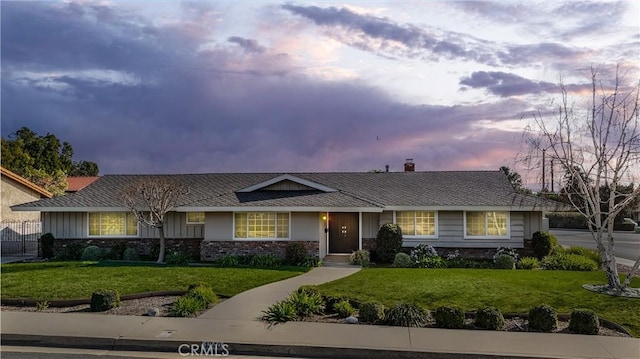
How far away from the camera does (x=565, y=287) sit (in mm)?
13812

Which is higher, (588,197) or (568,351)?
(588,197)

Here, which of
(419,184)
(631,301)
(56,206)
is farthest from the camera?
(419,184)

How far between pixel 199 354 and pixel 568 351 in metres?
6.24

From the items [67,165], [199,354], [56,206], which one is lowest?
[199,354]

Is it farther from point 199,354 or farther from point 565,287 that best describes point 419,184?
point 199,354

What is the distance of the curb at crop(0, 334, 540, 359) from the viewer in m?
8.08

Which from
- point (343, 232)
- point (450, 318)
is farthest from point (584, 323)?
point (343, 232)

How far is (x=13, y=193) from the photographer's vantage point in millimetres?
30281

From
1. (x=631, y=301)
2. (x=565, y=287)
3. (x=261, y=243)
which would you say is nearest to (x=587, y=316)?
(x=631, y=301)

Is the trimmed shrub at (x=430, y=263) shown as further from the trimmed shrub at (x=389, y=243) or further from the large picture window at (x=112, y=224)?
the large picture window at (x=112, y=224)

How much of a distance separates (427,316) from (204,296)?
515cm

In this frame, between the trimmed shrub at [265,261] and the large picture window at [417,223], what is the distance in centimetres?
571

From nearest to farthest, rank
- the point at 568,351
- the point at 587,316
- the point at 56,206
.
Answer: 1. the point at 568,351
2. the point at 587,316
3. the point at 56,206

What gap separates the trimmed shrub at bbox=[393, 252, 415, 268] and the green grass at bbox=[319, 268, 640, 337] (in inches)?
48.0
